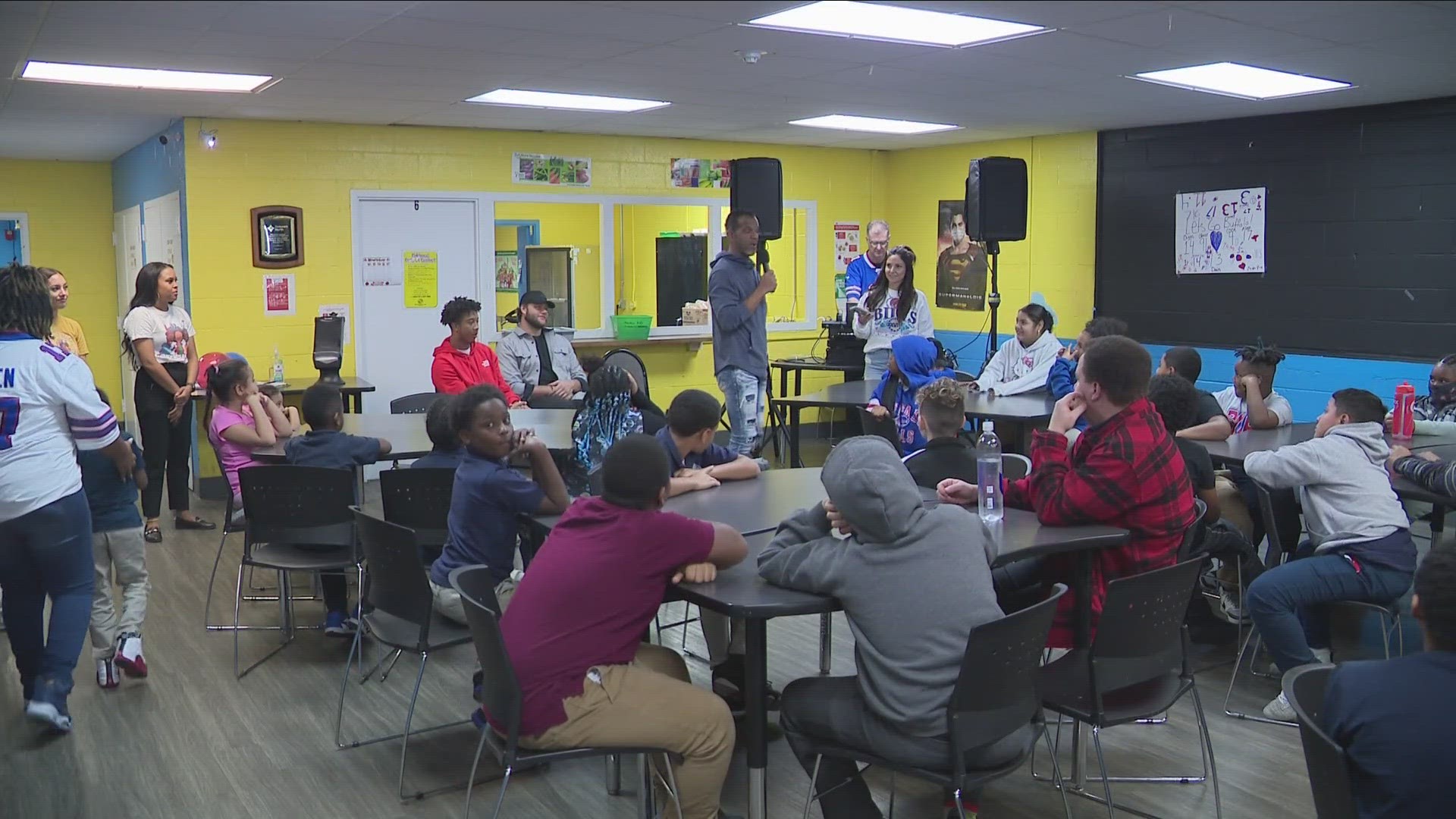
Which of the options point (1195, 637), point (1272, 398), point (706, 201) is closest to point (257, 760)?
point (1195, 637)

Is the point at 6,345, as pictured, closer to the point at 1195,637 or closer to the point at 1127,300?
the point at 1195,637

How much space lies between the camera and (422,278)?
28.0 feet

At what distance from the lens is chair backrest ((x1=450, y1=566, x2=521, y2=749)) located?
267cm

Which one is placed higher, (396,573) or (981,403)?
(981,403)

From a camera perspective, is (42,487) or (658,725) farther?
(42,487)

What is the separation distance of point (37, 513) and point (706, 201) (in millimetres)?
6676

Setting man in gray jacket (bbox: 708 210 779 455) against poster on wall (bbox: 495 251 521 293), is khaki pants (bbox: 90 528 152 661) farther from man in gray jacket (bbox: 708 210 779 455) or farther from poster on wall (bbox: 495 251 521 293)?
poster on wall (bbox: 495 251 521 293)

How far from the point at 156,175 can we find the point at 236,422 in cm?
453

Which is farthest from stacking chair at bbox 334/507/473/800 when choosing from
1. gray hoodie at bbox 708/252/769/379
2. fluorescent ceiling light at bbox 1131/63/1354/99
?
fluorescent ceiling light at bbox 1131/63/1354/99

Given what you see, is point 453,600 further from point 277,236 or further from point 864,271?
point 864,271

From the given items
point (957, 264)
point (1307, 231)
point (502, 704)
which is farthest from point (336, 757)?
point (957, 264)

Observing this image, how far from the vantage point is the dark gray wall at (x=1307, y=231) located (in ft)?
24.0

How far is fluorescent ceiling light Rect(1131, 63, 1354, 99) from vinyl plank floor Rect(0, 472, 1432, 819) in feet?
9.76

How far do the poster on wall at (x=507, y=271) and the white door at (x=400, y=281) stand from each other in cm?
76
